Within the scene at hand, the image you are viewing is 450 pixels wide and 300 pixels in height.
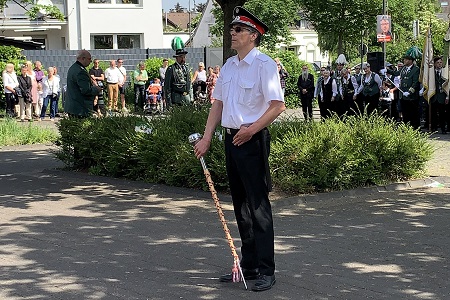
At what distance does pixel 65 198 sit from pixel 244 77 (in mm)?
5270

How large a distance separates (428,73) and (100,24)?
2263 cm

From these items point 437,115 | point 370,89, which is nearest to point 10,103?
point 370,89

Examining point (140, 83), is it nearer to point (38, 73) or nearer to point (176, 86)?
point (38, 73)

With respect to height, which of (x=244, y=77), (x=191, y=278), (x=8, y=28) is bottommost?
(x=191, y=278)

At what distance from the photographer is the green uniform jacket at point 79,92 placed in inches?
506

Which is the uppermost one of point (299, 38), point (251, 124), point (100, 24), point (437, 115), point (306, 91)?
point (299, 38)

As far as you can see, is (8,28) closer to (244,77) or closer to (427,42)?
(427,42)

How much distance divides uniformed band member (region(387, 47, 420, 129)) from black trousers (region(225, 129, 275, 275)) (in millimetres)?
13844

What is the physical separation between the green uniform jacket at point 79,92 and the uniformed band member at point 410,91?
911 cm

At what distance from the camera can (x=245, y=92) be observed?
6020 mm

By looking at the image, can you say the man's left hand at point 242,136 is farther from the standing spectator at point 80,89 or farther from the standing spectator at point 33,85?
the standing spectator at point 33,85

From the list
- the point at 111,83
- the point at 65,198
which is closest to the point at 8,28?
the point at 111,83

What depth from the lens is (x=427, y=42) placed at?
1900 centimetres

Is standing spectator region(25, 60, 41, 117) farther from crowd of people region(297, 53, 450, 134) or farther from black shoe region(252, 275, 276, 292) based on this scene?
black shoe region(252, 275, 276, 292)
